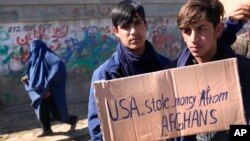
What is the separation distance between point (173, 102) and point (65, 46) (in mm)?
8216

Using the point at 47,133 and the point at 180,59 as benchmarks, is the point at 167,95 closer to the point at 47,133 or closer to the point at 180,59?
the point at 180,59

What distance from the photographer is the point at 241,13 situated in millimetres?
2137

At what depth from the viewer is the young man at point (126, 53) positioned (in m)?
2.29

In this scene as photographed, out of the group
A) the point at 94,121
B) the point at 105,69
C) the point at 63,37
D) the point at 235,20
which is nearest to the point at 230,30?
the point at 235,20

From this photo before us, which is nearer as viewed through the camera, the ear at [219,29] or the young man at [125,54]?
the ear at [219,29]

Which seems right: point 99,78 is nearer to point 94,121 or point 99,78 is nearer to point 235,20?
point 94,121

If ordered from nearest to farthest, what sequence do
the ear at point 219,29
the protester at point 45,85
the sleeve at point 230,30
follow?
1. the ear at point 219,29
2. the sleeve at point 230,30
3. the protester at point 45,85

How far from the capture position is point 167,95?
1.96 meters

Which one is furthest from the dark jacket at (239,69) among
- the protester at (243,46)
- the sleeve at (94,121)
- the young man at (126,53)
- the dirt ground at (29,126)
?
the dirt ground at (29,126)

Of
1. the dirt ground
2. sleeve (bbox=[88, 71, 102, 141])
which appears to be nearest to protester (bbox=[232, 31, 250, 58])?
sleeve (bbox=[88, 71, 102, 141])

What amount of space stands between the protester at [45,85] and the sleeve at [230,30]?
4715mm

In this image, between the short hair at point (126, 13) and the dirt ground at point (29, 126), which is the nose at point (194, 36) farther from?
the dirt ground at point (29, 126)

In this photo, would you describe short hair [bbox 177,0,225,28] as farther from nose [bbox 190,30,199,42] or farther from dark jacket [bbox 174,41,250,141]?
dark jacket [bbox 174,41,250,141]

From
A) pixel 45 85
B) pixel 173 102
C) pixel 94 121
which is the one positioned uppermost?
pixel 173 102
